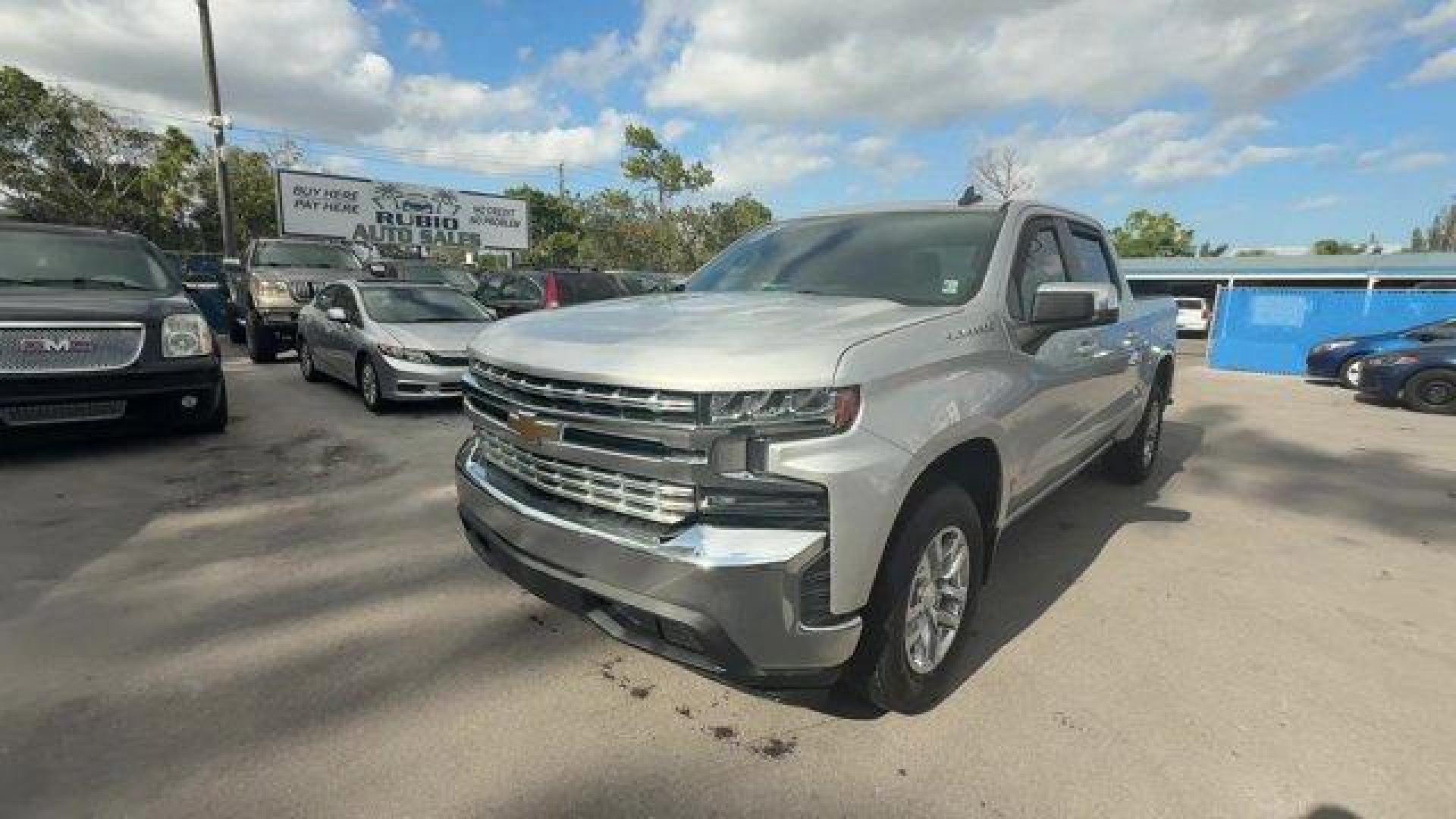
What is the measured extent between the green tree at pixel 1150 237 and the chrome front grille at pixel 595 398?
75.8 metres

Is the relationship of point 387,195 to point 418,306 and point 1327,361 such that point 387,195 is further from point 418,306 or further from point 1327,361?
point 1327,361

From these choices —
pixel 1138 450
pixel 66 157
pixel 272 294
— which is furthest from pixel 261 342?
pixel 66 157

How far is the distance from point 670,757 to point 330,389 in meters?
8.69

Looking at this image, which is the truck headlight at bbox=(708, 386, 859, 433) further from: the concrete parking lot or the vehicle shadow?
the concrete parking lot

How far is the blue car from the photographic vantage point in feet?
36.9

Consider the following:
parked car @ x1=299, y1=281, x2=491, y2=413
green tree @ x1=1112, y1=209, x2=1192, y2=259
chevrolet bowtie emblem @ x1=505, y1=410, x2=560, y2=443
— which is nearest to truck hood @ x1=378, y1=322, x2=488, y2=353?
parked car @ x1=299, y1=281, x2=491, y2=413

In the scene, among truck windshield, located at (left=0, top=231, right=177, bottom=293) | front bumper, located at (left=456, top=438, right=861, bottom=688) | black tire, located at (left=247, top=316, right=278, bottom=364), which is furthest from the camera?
black tire, located at (left=247, top=316, right=278, bottom=364)

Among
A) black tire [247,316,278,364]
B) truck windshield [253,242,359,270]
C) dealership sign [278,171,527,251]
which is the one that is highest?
dealership sign [278,171,527,251]

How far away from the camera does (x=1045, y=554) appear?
4.37m

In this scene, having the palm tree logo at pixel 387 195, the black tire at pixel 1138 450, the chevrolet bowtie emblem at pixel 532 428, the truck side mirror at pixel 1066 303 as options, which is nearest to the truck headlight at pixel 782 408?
the chevrolet bowtie emblem at pixel 532 428

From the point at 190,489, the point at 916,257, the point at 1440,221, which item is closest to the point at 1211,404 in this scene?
the point at 916,257

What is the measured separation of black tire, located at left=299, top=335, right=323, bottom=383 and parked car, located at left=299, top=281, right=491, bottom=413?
0.03 m

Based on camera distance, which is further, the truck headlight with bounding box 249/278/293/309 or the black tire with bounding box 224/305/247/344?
the black tire with bounding box 224/305/247/344

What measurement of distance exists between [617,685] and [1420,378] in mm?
12542
